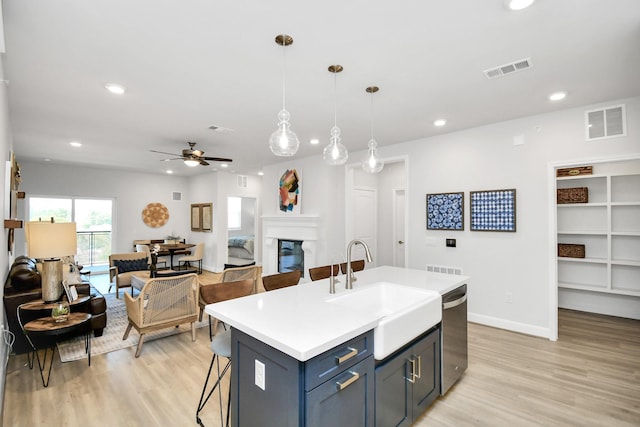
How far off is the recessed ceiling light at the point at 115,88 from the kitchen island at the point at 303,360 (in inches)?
93.1

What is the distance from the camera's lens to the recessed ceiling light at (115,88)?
2.86 metres

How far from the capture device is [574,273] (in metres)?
4.64

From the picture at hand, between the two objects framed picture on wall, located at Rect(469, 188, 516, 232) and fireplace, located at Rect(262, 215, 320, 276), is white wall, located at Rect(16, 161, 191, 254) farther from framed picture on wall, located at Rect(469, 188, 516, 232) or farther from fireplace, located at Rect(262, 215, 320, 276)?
framed picture on wall, located at Rect(469, 188, 516, 232)

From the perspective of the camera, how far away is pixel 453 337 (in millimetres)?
2512

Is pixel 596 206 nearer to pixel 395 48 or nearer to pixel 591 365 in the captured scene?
pixel 591 365

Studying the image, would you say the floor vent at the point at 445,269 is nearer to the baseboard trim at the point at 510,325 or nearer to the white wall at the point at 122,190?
the baseboard trim at the point at 510,325

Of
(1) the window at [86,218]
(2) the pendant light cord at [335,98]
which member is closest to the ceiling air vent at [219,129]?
(2) the pendant light cord at [335,98]

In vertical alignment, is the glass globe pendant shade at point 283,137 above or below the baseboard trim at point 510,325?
above

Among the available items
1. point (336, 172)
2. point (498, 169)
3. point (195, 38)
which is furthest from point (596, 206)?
point (195, 38)

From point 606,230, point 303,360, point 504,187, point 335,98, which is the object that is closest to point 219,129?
point 335,98

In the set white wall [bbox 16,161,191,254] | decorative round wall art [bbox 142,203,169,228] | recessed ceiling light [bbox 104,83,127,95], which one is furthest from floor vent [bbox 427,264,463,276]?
decorative round wall art [bbox 142,203,169,228]

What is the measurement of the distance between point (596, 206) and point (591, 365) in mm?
2523

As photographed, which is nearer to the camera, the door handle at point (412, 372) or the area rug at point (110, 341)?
the door handle at point (412, 372)

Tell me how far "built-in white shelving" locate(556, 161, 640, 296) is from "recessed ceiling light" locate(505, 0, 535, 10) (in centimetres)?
361
